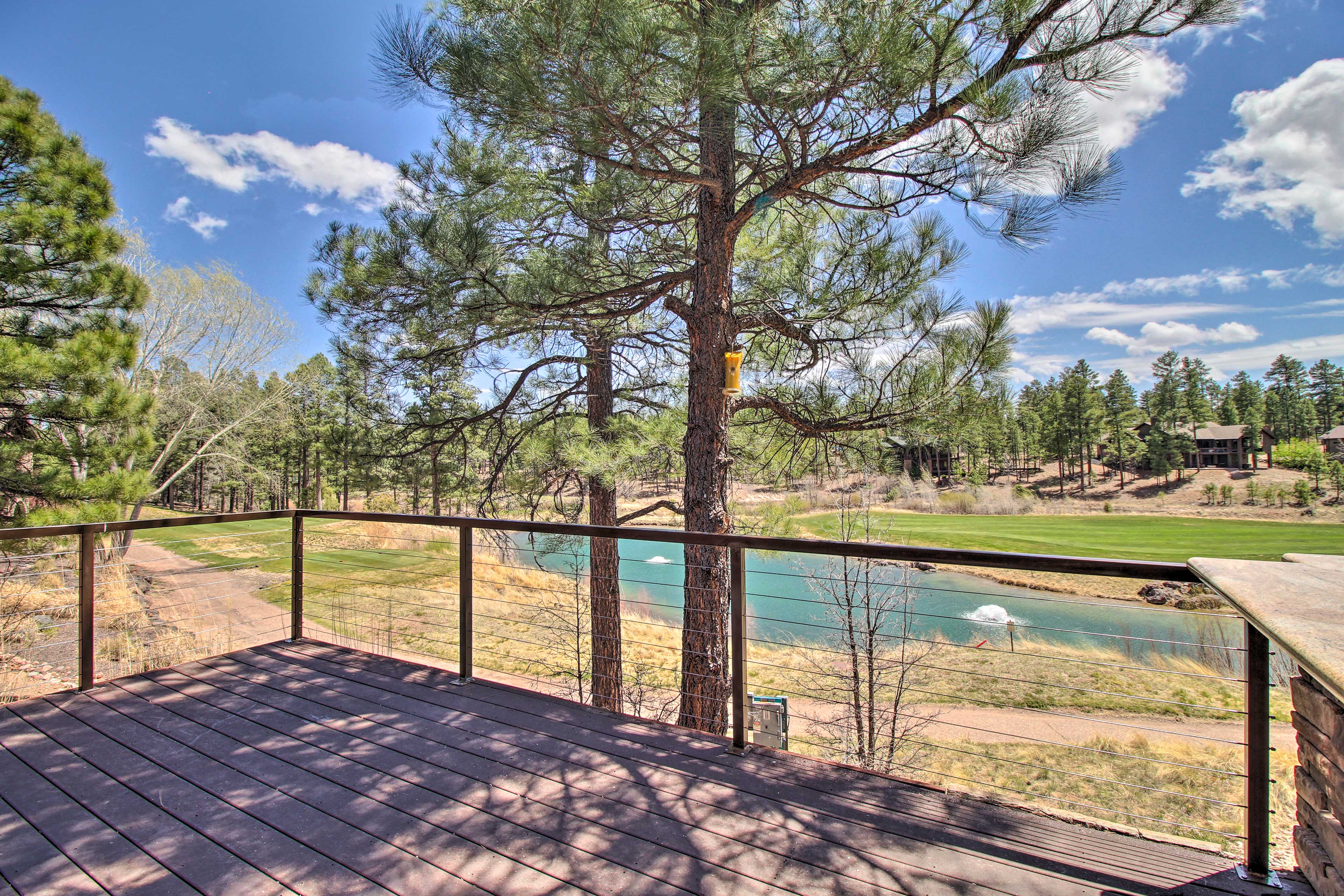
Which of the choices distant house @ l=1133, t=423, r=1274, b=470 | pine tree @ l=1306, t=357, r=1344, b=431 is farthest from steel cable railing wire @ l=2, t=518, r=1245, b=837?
pine tree @ l=1306, t=357, r=1344, b=431

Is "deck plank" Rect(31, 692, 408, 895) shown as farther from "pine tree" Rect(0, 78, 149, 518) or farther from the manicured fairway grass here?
the manicured fairway grass

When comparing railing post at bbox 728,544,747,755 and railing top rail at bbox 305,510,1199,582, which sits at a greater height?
railing top rail at bbox 305,510,1199,582

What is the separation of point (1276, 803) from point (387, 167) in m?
9.75

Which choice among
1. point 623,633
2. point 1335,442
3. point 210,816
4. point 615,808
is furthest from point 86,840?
point 1335,442

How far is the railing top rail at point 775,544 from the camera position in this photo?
1.63 meters

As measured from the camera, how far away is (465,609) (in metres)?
2.85

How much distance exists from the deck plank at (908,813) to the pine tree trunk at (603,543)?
102 inches

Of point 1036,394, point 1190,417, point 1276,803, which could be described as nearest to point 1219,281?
point 1190,417

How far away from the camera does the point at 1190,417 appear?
3092cm

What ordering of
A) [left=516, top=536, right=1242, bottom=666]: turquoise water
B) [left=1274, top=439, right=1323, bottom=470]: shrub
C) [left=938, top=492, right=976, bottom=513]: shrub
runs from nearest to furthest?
1. [left=516, top=536, right=1242, bottom=666]: turquoise water
2. [left=938, top=492, right=976, bottom=513]: shrub
3. [left=1274, top=439, right=1323, bottom=470]: shrub

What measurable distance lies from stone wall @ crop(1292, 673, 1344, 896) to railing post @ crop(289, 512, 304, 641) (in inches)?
162

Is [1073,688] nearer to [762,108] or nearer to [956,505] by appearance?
[762,108]

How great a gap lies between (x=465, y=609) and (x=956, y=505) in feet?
68.4

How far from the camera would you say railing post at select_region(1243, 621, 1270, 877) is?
1.49 metres
